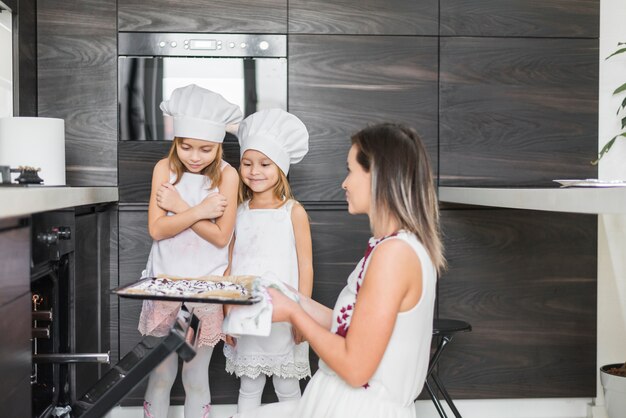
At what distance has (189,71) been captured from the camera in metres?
3.07

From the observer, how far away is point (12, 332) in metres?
1.57

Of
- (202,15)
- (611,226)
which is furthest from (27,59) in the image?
(611,226)

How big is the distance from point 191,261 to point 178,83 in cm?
83

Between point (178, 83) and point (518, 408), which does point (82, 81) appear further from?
point (518, 408)

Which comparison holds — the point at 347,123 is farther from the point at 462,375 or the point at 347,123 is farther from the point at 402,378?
the point at 402,378

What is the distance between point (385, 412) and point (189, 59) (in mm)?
1917

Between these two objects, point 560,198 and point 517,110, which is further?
point 517,110

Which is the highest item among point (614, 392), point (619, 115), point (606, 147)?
point (619, 115)

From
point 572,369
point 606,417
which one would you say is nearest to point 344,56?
point 572,369

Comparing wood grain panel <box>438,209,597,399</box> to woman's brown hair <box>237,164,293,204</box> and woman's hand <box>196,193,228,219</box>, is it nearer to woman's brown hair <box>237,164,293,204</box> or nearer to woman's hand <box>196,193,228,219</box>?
woman's brown hair <box>237,164,293,204</box>

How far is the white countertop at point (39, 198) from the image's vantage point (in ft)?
4.94

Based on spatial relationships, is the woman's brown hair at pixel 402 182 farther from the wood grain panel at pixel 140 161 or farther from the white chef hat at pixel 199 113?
the wood grain panel at pixel 140 161

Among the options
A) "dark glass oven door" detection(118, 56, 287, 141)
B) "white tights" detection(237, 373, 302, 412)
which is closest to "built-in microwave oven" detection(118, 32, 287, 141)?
"dark glass oven door" detection(118, 56, 287, 141)

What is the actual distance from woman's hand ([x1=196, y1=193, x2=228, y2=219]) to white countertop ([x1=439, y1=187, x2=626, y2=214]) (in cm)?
83
